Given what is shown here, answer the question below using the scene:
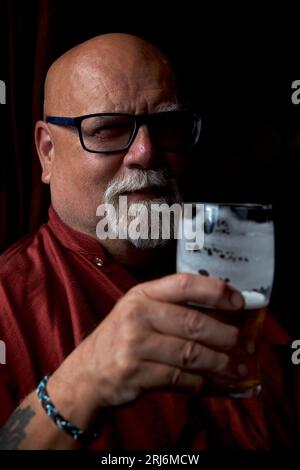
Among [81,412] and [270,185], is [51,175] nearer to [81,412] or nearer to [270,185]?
[81,412]

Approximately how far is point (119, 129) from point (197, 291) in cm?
75

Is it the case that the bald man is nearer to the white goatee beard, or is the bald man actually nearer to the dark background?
the white goatee beard

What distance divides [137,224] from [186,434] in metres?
0.54

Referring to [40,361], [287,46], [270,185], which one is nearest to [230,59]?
[287,46]

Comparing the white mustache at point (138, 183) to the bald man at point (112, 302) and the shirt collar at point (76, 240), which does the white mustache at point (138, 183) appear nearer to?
the bald man at point (112, 302)

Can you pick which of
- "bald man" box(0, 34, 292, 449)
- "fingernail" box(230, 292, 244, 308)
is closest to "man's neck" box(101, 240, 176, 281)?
"bald man" box(0, 34, 292, 449)

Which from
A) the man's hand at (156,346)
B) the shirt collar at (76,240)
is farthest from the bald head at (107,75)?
the man's hand at (156,346)

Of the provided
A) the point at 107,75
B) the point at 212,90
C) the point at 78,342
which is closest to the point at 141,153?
the point at 107,75

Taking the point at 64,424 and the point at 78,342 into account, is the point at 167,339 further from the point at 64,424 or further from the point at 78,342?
the point at 78,342

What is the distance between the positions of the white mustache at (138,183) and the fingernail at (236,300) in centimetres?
63

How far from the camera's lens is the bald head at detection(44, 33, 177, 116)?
1.32m

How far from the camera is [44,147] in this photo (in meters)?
1.51

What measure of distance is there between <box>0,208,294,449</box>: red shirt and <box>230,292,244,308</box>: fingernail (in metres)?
0.41
